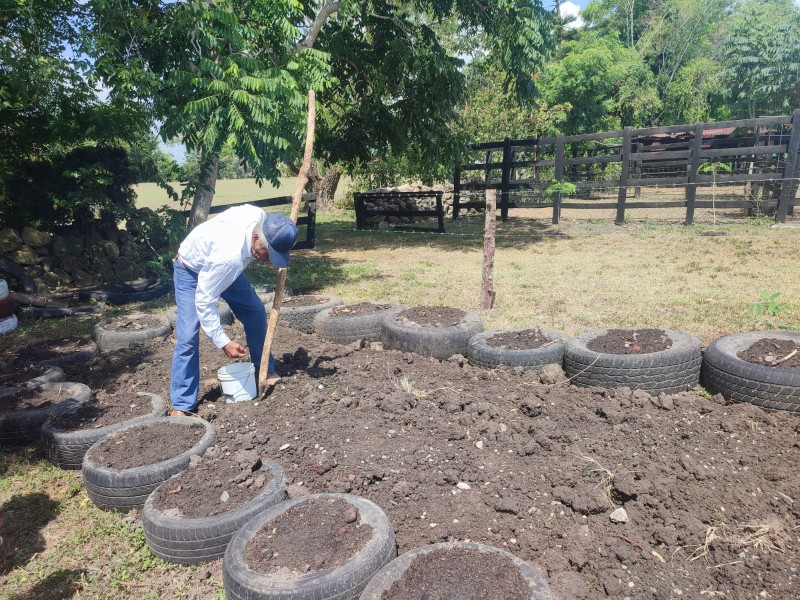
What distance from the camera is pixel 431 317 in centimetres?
579

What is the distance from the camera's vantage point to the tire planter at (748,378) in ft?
12.7

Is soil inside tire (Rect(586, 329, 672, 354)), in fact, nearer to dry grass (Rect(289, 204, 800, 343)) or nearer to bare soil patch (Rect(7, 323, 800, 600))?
bare soil patch (Rect(7, 323, 800, 600))

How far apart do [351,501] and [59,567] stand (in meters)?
1.70

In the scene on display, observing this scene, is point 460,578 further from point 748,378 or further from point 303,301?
point 303,301

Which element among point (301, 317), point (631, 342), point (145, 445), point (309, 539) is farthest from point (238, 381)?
point (631, 342)

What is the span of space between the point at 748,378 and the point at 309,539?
3.32 m

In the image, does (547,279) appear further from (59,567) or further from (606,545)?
(59,567)

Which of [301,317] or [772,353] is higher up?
[772,353]

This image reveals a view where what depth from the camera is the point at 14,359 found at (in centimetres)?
596

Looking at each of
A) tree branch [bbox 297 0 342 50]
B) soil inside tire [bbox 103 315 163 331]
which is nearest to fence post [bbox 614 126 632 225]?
tree branch [bbox 297 0 342 50]

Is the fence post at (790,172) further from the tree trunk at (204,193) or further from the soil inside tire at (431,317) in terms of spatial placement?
the tree trunk at (204,193)

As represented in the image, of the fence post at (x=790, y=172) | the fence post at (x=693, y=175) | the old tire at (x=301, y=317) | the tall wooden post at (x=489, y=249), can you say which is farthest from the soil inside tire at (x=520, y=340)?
the fence post at (x=790, y=172)

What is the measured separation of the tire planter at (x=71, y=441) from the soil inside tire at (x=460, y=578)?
2.52 meters

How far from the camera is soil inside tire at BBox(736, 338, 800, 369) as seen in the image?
408 cm
